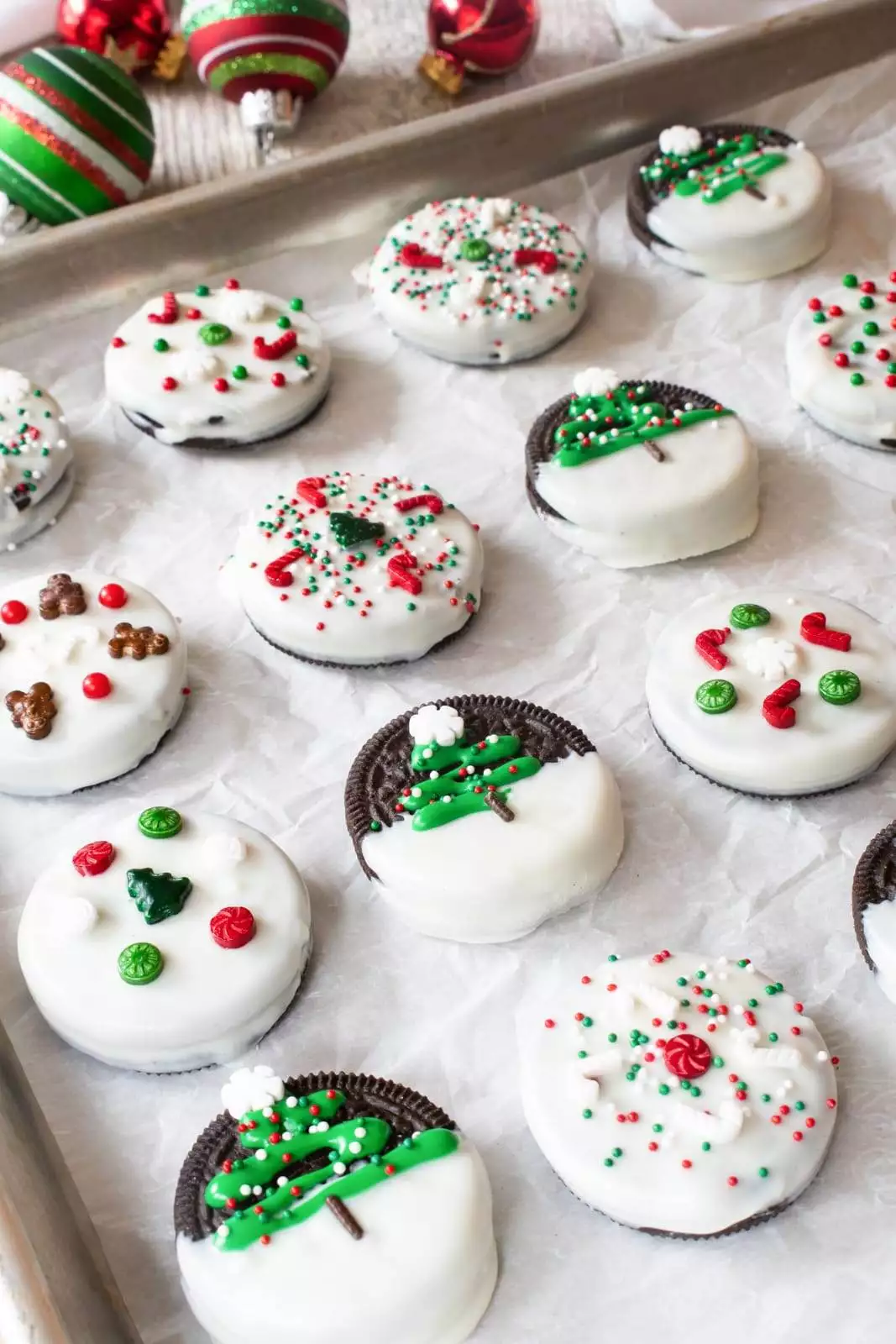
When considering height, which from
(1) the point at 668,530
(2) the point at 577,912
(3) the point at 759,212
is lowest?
(2) the point at 577,912

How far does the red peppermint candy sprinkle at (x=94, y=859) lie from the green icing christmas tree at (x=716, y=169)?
4.62 ft

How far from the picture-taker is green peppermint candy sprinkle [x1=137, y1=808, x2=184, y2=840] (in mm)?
1548

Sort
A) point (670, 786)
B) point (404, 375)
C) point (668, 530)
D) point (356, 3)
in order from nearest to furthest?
1. point (670, 786)
2. point (668, 530)
3. point (404, 375)
4. point (356, 3)

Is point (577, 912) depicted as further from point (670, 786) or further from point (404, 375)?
point (404, 375)

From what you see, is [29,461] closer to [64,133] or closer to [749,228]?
[64,133]

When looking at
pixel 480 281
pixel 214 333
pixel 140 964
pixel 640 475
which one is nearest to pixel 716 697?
pixel 640 475

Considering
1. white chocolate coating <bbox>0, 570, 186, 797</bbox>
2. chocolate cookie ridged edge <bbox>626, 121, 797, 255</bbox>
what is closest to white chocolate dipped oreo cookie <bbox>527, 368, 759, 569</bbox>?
chocolate cookie ridged edge <bbox>626, 121, 797, 255</bbox>

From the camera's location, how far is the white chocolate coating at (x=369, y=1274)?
1242mm

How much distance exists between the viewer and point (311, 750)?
5.67 ft

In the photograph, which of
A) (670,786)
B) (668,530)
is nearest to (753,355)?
(668,530)

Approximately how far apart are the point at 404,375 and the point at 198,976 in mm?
1057

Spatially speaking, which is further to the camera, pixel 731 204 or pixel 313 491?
pixel 731 204

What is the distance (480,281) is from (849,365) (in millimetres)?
558

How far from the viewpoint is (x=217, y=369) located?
2029mm
